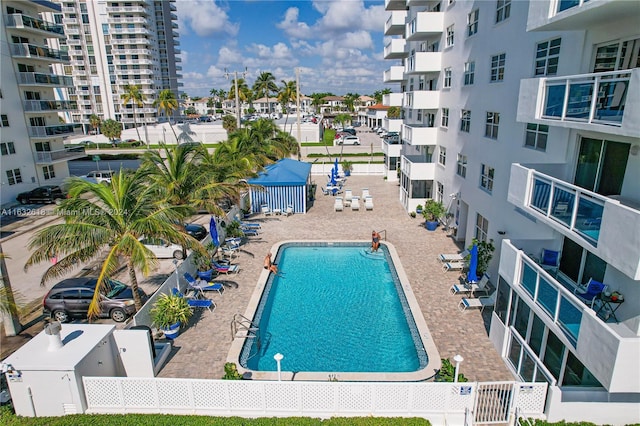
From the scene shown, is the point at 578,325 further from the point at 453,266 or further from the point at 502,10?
the point at 502,10

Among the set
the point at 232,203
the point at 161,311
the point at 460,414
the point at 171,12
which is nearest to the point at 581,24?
the point at 460,414

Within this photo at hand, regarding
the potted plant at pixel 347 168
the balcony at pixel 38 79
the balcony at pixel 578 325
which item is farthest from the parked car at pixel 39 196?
the balcony at pixel 578 325

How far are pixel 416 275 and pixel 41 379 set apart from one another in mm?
14176

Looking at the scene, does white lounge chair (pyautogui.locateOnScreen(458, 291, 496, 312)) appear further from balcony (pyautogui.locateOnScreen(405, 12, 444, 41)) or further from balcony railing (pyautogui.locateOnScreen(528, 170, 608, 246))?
balcony (pyautogui.locateOnScreen(405, 12, 444, 41))

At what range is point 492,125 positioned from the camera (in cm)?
1712

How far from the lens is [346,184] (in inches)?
1508

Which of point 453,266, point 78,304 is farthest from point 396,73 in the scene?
point 78,304

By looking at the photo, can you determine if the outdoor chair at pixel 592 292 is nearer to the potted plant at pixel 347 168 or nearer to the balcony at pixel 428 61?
the balcony at pixel 428 61

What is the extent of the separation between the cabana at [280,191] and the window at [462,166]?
10.5 m

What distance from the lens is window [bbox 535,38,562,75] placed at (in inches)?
479

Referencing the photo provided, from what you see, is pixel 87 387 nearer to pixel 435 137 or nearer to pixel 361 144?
pixel 435 137

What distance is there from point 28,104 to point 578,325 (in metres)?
42.0

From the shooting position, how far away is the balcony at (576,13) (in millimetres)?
8078

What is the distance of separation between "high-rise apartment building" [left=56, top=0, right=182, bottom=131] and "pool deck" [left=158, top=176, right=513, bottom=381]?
212 ft
